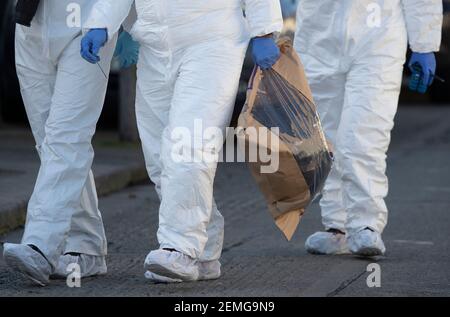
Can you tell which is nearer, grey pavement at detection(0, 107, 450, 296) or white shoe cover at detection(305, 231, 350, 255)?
grey pavement at detection(0, 107, 450, 296)

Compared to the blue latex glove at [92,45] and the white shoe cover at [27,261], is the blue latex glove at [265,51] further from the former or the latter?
the white shoe cover at [27,261]

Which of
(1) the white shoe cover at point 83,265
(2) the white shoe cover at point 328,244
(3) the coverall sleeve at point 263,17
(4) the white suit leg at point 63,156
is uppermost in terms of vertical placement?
(3) the coverall sleeve at point 263,17

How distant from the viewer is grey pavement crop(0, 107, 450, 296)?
560cm

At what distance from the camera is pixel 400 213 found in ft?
27.3

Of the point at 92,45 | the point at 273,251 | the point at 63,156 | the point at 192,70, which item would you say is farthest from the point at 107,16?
the point at 273,251

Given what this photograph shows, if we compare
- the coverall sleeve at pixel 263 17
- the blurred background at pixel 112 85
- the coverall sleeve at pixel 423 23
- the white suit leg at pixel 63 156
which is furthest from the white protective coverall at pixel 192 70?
the blurred background at pixel 112 85

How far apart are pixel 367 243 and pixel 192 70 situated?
148cm

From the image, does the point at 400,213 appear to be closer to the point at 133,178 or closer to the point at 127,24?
the point at 133,178

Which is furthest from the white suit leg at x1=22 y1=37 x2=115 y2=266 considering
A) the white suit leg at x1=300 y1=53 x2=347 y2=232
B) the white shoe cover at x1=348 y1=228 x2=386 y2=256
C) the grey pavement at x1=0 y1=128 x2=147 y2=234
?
the grey pavement at x1=0 y1=128 x2=147 y2=234

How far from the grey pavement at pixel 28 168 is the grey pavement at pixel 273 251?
0.39 ft

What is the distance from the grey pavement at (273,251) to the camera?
18.4ft

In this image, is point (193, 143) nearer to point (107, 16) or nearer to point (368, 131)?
point (107, 16)

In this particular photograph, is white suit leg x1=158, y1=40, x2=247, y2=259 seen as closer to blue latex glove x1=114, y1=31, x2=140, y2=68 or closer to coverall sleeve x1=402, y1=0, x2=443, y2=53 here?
blue latex glove x1=114, y1=31, x2=140, y2=68

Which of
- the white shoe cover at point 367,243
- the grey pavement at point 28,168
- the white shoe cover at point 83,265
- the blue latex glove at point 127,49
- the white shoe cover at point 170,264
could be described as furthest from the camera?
the grey pavement at point 28,168
